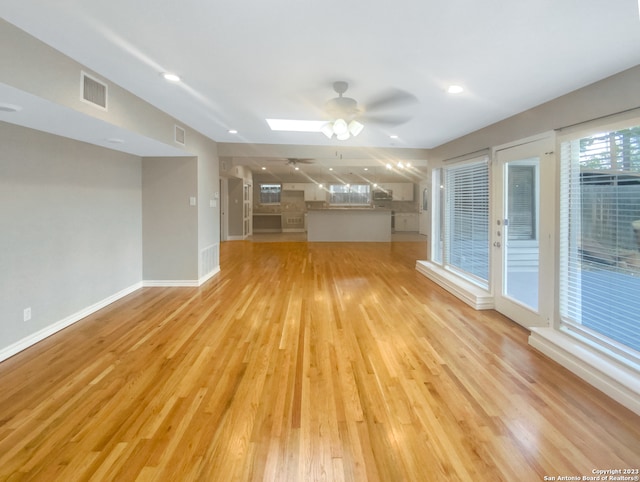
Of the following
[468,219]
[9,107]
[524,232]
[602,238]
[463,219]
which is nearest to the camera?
[9,107]

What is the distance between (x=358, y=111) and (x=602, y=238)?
2269 millimetres

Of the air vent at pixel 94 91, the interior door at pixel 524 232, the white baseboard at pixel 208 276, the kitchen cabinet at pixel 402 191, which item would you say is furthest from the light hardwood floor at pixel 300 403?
the kitchen cabinet at pixel 402 191

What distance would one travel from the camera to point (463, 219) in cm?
488

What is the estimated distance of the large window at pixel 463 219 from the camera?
14.1 ft

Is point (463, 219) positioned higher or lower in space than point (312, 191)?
lower

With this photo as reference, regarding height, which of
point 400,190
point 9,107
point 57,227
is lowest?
point 57,227

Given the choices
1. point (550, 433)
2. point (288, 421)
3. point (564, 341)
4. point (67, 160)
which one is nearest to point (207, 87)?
point (67, 160)

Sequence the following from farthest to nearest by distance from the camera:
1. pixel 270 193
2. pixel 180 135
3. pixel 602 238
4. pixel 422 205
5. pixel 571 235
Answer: pixel 270 193
pixel 422 205
pixel 180 135
pixel 571 235
pixel 602 238

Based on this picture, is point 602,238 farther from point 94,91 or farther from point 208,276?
point 208,276

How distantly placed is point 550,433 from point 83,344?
3.58m

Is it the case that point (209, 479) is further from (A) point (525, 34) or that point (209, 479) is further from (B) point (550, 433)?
(A) point (525, 34)

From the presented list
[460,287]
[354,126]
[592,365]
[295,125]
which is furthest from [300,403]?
[295,125]

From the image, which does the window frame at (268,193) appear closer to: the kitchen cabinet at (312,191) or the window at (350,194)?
the kitchen cabinet at (312,191)

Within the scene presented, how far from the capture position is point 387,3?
1682 mm
